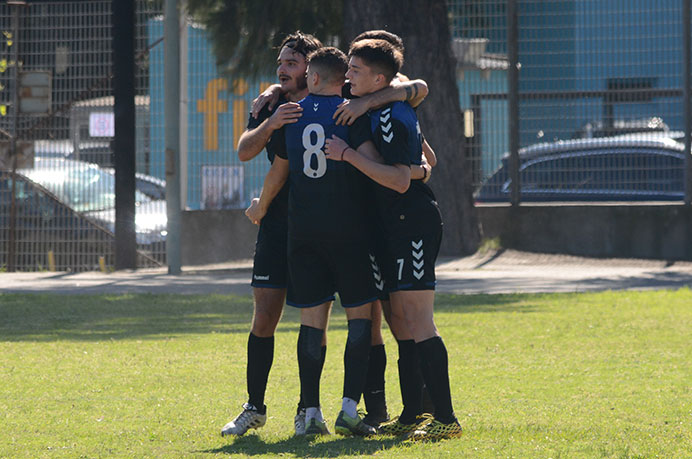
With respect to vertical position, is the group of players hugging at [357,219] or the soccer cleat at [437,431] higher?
the group of players hugging at [357,219]

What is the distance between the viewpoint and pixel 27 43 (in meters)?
16.5

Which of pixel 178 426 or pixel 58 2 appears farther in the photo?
pixel 58 2

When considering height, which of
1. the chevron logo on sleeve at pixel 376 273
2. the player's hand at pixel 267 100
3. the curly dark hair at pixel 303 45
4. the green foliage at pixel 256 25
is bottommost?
the chevron logo on sleeve at pixel 376 273

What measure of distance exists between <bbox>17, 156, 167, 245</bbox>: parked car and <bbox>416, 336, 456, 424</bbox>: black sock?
10.6 metres

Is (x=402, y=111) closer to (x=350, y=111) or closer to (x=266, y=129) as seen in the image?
(x=350, y=111)

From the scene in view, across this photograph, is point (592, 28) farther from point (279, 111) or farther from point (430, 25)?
point (279, 111)

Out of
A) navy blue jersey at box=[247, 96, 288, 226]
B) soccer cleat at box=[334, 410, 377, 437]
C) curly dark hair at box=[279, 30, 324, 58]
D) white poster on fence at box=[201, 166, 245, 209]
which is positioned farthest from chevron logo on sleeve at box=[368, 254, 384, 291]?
white poster on fence at box=[201, 166, 245, 209]

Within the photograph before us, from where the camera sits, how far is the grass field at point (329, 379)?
17.3ft

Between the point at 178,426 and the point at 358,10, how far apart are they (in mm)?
10412

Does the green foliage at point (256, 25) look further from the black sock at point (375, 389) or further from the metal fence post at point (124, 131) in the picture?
the black sock at point (375, 389)

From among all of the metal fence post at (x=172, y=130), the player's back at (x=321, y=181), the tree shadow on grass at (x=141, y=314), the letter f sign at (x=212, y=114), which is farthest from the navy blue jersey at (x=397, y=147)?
the letter f sign at (x=212, y=114)

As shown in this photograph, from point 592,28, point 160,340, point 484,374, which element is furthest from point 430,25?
point 484,374

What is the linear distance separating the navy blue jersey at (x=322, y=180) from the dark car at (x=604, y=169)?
10.8 metres

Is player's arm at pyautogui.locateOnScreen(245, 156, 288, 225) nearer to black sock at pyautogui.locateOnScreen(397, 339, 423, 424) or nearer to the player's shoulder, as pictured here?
the player's shoulder
